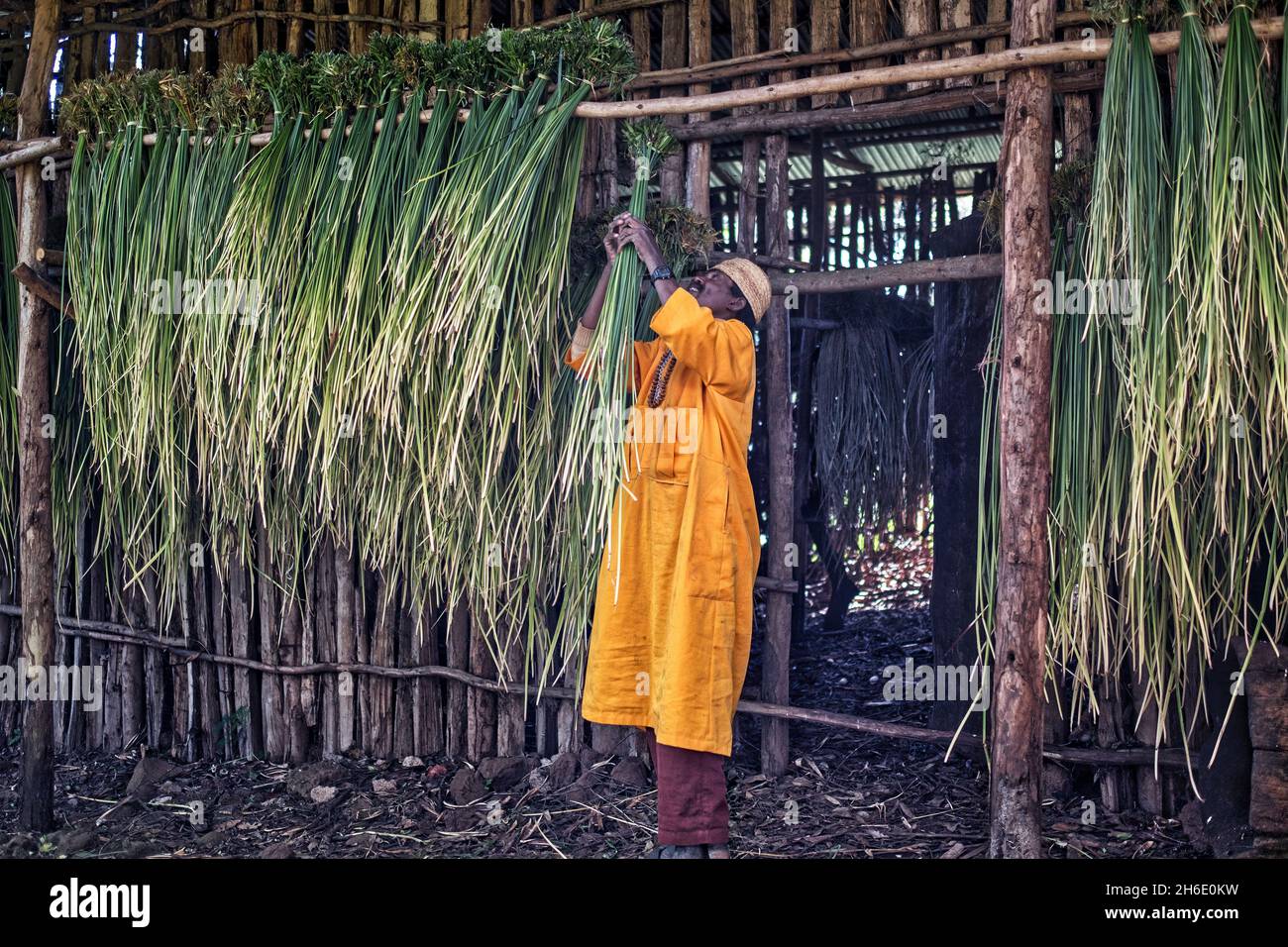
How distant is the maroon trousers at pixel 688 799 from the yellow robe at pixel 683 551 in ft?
0.24

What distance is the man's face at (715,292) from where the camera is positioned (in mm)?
3174

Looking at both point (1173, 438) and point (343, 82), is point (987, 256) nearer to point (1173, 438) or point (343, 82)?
point (1173, 438)

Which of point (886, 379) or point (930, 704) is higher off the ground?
point (886, 379)

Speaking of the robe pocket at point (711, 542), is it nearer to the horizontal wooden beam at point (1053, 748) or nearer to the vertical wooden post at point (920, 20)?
the horizontal wooden beam at point (1053, 748)

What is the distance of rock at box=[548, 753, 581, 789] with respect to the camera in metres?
3.66

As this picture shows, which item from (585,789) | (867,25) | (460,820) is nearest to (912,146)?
(867,25)

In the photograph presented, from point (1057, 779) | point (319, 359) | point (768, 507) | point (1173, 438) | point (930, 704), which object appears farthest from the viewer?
point (930, 704)

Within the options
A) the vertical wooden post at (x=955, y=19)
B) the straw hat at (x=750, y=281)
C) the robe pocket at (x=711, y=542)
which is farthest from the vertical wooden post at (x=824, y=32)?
the robe pocket at (x=711, y=542)

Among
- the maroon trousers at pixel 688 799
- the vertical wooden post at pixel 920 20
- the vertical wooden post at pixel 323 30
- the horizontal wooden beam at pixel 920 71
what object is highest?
the vertical wooden post at pixel 323 30

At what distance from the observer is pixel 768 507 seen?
3.71m

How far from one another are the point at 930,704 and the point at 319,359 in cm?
258

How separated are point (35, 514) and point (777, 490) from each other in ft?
7.42
